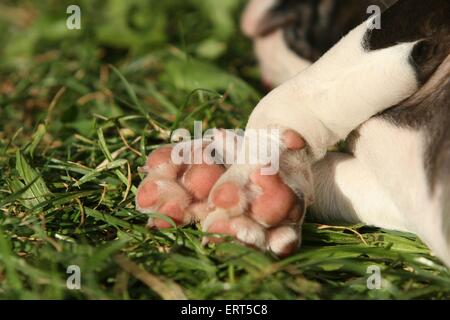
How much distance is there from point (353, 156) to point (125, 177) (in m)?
0.60

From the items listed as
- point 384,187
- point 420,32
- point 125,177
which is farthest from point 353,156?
point 125,177

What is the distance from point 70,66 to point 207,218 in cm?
168

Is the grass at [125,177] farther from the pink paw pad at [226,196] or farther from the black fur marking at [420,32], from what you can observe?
the black fur marking at [420,32]

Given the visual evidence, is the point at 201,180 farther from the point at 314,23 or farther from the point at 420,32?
the point at 314,23

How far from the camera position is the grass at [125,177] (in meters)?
1.40

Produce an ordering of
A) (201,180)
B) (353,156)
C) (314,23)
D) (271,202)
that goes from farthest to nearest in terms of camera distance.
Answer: (314,23) < (353,156) < (201,180) < (271,202)

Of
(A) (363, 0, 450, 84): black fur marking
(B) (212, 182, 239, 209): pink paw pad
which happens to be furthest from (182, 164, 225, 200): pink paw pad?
(A) (363, 0, 450, 84): black fur marking

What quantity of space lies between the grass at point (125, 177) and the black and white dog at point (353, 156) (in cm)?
6

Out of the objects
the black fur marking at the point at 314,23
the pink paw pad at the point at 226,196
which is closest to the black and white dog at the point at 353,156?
the pink paw pad at the point at 226,196

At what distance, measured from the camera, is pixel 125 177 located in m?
1.90

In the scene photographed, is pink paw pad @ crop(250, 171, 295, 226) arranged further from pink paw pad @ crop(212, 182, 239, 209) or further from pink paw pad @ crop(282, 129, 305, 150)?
pink paw pad @ crop(282, 129, 305, 150)

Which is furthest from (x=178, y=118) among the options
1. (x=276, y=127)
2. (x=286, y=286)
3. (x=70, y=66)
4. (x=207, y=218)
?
(x=70, y=66)

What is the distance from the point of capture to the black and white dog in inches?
58.0

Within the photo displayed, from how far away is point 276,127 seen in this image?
65.6 inches
